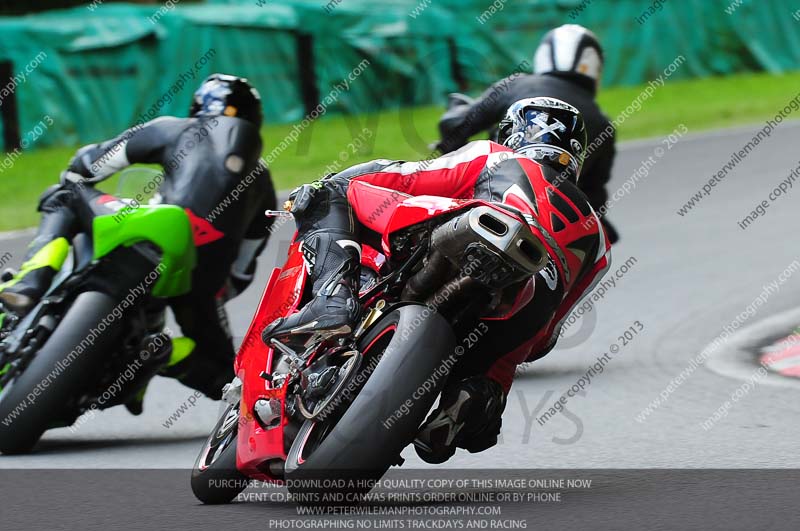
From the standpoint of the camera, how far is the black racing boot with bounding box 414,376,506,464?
493 cm

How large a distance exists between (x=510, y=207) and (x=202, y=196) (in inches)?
101

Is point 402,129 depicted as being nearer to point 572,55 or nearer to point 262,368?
point 572,55

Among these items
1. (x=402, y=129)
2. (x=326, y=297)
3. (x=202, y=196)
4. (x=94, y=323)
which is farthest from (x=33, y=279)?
(x=402, y=129)

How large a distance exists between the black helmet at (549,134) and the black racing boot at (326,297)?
70 cm

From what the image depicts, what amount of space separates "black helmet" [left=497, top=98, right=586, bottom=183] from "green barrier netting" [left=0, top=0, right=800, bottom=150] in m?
12.1

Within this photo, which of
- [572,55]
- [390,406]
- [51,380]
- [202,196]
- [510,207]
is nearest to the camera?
[390,406]

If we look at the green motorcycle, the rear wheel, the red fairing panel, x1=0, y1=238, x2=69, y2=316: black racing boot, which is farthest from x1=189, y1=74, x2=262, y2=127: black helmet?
the rear wheel

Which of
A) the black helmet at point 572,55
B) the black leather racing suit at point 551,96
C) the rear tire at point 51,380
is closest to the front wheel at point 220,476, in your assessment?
the rear tire at point 51,380

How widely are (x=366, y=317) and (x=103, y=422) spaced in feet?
9.65

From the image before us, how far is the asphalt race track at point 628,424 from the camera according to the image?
16.5 ft

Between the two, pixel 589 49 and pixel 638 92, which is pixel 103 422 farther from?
pixel 638 92

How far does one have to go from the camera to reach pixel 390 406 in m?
4.57

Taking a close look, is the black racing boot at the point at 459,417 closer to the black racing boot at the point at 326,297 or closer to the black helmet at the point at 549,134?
the black racing boot at the point at 326,297

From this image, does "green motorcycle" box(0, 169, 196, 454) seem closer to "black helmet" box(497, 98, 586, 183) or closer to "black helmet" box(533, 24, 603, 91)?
"black helmet" box(497, 98, 586, 183)
